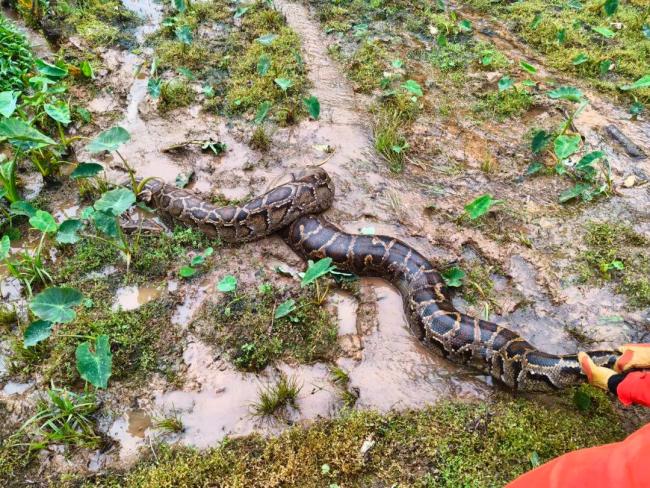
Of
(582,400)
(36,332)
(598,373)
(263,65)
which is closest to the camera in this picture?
(598,373)

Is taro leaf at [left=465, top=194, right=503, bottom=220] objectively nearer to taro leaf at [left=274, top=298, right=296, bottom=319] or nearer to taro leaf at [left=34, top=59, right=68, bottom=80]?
taro leaf at [left=274, top=298, right=296, bottom=319]

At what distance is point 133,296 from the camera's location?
555cm

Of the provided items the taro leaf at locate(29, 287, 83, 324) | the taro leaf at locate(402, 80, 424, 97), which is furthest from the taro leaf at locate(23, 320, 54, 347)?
the taro leaf at locate(402, 80, 424, 97)

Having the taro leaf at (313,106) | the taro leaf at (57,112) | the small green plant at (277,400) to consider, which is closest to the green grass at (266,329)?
the small green plant at (277,400)

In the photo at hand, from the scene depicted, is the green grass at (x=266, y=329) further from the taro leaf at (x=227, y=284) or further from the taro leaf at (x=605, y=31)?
the taro leaf at (x=605, y=31)

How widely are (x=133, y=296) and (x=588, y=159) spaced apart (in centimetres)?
597

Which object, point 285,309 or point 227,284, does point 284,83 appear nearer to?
point 227,284

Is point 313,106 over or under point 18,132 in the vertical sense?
over

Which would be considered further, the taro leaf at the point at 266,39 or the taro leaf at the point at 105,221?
the taro leaf at the point at 266,39

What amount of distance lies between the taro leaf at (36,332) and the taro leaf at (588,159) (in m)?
6.55

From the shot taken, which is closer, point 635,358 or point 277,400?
point 635,358

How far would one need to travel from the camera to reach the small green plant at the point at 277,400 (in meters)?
4.51

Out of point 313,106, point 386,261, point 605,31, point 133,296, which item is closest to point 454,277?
point 386,261

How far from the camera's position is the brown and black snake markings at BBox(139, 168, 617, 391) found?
15.2ft
